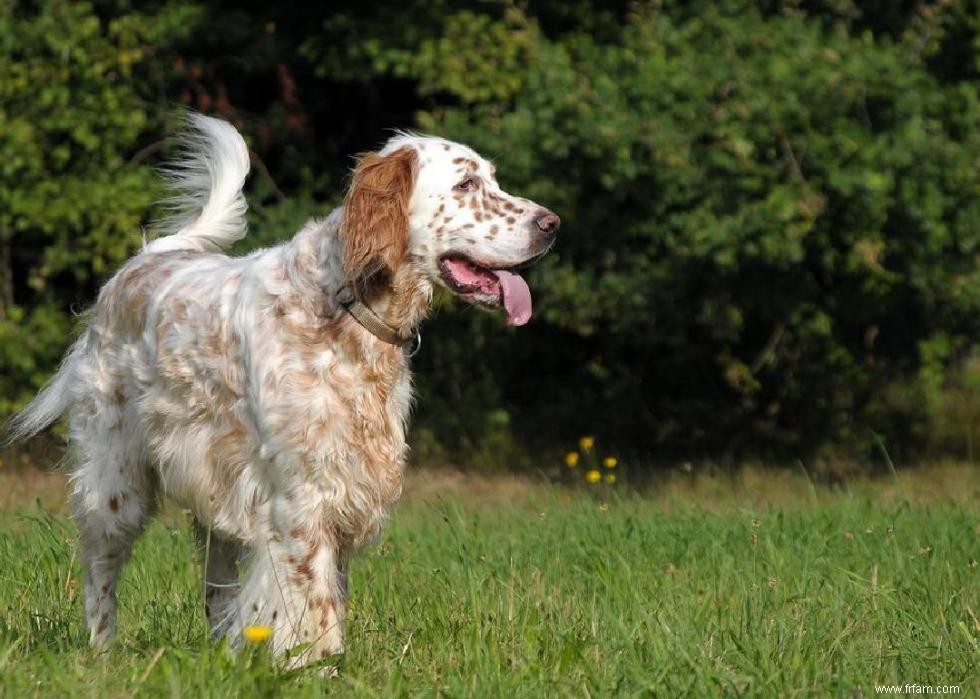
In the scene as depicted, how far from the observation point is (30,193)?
9578 millimetres

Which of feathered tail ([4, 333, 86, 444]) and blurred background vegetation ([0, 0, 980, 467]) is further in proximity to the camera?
blurred background vegetation ([0, 0, 980, 467])

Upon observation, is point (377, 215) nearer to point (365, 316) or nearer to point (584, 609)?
point (365, 316)

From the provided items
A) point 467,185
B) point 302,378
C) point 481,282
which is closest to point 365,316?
point 302,378

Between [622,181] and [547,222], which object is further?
[622,181]

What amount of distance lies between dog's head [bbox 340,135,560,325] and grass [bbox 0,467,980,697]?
94 centimetres

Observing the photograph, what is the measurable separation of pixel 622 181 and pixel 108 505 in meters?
4.35

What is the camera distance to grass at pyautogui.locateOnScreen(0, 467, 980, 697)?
387cm

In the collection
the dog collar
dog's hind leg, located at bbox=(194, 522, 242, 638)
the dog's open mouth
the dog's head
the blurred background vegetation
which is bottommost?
the blurred background vegetation

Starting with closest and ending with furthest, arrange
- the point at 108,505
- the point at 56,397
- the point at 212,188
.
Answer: the point at 108,505, the point at 56,397, the point at 212,188

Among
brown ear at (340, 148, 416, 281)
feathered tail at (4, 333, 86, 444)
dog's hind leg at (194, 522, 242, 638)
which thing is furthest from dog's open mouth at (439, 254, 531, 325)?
feathered tail at (4, 333, 86, 444)

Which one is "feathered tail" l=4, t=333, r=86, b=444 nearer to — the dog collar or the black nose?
the dog collar

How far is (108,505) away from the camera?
16.7 feet

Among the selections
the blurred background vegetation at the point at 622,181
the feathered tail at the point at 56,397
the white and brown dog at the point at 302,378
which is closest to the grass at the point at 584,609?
the white and brown dog at the point at 302,378

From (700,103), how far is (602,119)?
21.0 inches
